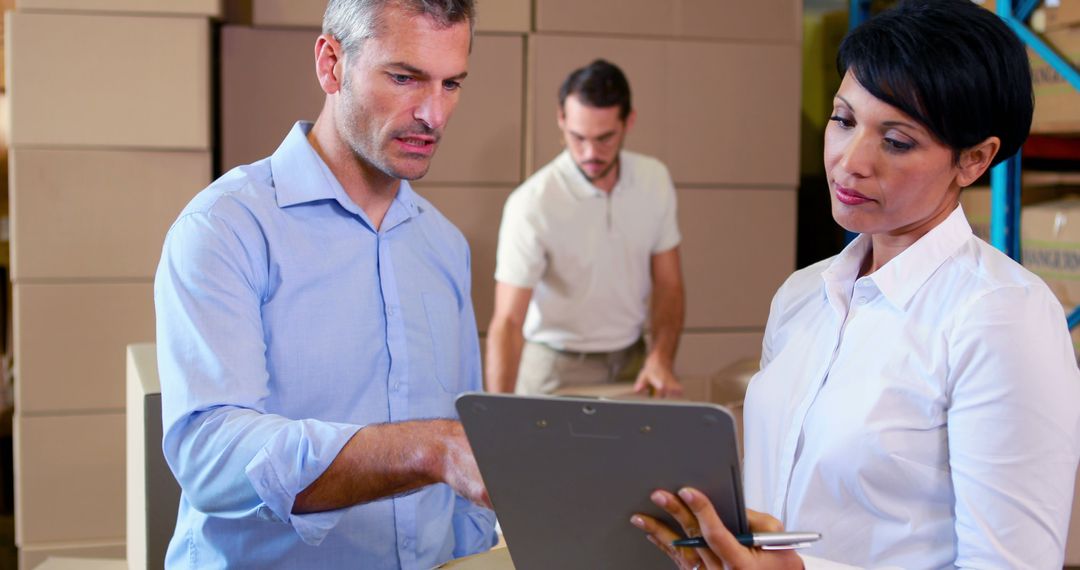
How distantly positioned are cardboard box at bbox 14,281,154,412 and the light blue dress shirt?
1.54 meters

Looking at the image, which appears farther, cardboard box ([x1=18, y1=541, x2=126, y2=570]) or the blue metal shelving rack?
cardboard box ([x1=18, y1=541, x2=126, y2=570])

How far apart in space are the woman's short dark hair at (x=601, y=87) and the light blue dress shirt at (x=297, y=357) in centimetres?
133

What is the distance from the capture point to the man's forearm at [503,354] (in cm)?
266

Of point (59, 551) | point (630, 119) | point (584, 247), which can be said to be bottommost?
point (59, 551)

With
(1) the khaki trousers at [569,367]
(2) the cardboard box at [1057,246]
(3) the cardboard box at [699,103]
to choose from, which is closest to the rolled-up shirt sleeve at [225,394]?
(1) the khaki trousers at [569,367]

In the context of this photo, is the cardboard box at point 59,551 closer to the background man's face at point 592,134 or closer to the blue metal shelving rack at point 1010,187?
the background man's face at point 592,134

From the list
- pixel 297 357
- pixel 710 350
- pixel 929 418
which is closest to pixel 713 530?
pixel 929 418

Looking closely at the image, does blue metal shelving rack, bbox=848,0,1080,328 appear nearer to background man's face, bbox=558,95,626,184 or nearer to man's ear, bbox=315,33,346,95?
background man's face, bbox=558,95,626,184

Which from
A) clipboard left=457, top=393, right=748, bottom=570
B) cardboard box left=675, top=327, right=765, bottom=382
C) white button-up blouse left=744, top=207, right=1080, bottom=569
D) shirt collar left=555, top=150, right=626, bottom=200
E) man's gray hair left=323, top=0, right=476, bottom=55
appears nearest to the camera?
clipboard left=457, top=393, right=748, bottom=570

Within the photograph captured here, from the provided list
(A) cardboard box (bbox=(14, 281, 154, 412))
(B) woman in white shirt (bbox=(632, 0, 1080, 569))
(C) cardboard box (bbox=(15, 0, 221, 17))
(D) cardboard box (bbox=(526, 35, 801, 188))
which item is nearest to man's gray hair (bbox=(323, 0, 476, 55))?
(B) woman in white shirt (bbox=(632, 0, 1080, 569))

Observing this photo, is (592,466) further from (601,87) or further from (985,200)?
(985,200)

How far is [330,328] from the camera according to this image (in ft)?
4.03

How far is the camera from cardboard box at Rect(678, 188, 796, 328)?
3.17 metres

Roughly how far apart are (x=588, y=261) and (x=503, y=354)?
0.36 m
